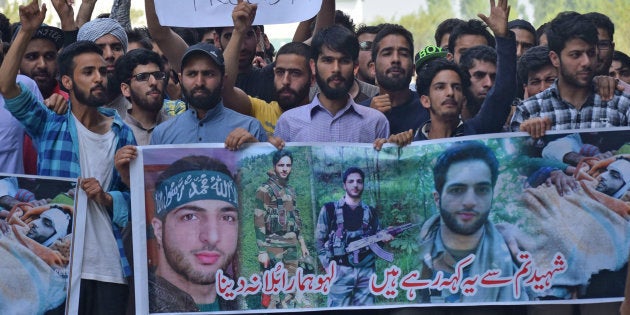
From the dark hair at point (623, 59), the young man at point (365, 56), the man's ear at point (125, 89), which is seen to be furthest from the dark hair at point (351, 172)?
the dark hair at point (623, 59)

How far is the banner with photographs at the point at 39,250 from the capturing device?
7426 mm

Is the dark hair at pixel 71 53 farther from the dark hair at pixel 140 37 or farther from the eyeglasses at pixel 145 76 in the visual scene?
the dark hair at pixel 140 37

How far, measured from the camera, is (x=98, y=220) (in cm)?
751

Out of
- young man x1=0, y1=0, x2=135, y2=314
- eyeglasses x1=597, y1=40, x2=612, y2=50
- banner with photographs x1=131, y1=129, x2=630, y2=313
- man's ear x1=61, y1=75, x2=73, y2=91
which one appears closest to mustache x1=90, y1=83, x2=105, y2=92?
young man x1=0, y1=0, x2=135, y2=314

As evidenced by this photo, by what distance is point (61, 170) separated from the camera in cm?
748

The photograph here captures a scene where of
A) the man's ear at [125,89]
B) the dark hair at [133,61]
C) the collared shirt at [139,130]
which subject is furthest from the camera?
the man's ear at [125,89]

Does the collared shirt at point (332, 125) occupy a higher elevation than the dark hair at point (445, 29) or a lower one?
→ lower

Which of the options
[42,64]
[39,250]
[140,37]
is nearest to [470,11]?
[140,37]

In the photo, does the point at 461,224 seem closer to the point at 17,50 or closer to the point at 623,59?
the point at 17,50

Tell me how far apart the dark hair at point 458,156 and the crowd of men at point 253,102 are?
0.38 ft

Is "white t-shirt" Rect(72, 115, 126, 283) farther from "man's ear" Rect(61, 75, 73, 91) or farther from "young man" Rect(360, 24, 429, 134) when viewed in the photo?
"young man" Rect(360, 24, 429, 134)

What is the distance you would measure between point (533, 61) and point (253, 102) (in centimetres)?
180

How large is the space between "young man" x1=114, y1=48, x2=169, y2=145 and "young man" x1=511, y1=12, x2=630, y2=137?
6.93ft

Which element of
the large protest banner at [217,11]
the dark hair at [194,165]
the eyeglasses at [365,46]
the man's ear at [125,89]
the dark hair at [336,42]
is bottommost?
the dark hair at [194,165]
